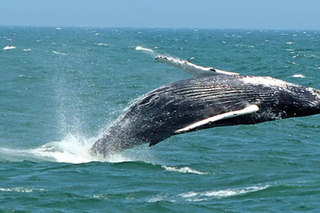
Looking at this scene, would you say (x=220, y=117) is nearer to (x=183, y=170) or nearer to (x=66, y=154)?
(x=183, y=170)

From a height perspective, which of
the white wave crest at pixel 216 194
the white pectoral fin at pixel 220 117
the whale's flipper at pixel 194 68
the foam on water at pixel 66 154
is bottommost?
the foam on water at pixel 66 154

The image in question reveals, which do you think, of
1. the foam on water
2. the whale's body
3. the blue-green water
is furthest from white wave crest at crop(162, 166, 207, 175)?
the whale's body

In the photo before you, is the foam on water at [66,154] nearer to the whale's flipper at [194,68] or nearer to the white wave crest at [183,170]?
the white wave crest at [183,170]

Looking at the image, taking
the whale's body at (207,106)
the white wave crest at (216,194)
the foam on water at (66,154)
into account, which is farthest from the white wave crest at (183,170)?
the whale's body at (207,106)

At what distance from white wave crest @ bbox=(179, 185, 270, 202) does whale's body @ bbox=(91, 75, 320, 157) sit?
287cm

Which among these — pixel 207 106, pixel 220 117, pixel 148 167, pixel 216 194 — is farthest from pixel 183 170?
pixel 220 117

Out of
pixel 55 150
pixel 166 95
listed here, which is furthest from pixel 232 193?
pixel 55 150

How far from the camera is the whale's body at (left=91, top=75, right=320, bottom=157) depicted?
10750 mm

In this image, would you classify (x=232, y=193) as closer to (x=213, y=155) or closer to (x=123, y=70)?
(x=213, y=155)

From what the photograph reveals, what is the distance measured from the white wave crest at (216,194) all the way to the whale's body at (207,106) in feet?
9.42

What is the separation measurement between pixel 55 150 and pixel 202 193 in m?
5.88

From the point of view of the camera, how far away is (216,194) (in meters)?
14.2

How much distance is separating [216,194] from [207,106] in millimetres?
3870

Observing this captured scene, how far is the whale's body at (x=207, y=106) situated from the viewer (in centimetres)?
1075
